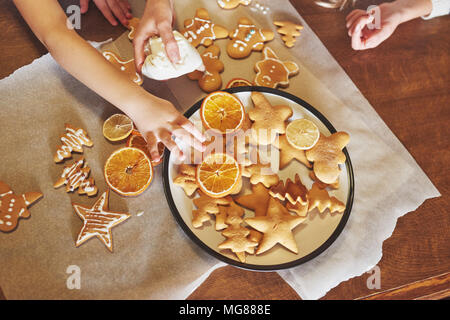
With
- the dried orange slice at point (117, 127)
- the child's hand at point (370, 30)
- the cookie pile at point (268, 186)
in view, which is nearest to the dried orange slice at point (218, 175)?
the cookie pile at point (268, 186)

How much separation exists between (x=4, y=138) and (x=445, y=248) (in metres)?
1.19

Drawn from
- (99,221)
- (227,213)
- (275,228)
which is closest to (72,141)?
(99,221)

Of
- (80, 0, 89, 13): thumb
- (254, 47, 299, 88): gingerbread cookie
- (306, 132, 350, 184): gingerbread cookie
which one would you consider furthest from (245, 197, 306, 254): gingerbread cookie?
(80, 0, 89, 13): thumb

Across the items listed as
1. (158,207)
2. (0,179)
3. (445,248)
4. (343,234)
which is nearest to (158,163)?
(158,207)

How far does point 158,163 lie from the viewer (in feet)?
2.75

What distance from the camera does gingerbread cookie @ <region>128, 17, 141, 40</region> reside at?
0.97 m

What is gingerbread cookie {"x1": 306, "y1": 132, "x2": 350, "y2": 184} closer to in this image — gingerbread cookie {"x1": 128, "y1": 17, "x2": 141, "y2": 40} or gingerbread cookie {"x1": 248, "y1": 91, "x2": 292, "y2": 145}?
gingerbread cookie {"x1": 248, "y1": 91, "x2": 292, "y2": 145}

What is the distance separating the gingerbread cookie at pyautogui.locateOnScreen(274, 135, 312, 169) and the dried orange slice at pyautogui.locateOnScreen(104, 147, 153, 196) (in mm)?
341

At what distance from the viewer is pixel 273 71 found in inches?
37.6

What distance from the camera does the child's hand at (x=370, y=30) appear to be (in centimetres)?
100

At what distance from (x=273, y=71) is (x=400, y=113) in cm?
40

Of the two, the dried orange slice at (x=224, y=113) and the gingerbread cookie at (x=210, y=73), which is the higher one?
the gingerbread cookie at (x=210, y=73)

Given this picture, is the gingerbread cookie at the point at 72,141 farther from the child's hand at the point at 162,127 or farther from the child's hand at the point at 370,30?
the child's hand at the point at 370,30

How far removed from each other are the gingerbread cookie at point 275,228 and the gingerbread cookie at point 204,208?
79 millimetres
